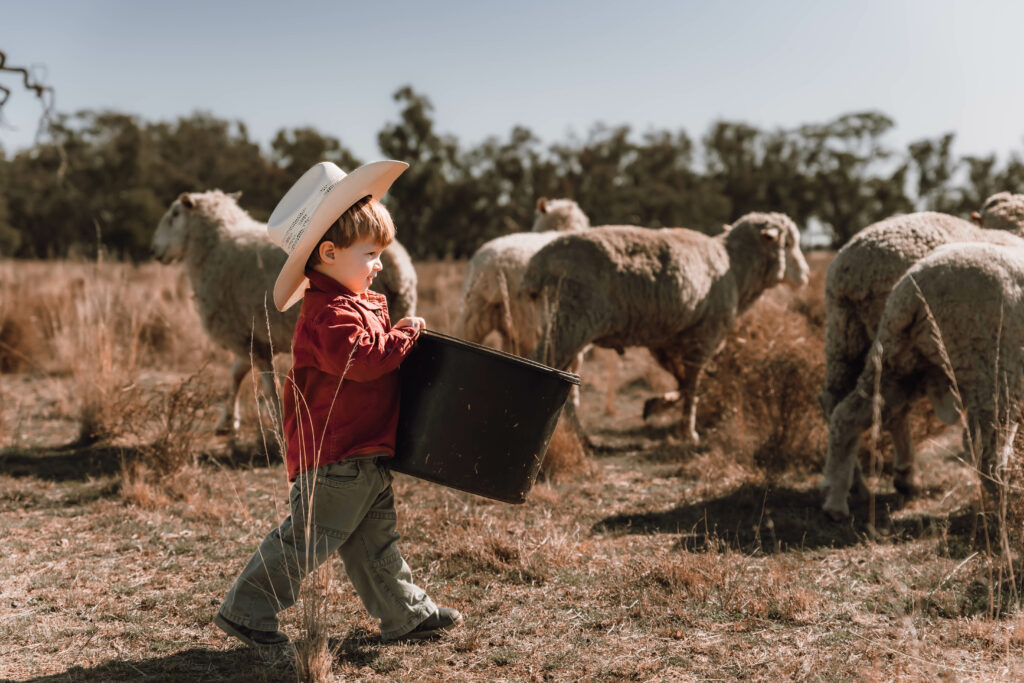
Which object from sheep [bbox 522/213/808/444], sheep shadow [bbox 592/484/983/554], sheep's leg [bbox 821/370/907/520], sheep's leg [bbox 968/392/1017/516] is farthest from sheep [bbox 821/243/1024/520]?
sheep [bbox 522/213/808/444]

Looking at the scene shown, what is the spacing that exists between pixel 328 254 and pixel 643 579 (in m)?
2.38

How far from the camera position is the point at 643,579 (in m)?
4.13

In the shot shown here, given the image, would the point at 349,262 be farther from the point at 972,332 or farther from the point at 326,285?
the point at 972,332

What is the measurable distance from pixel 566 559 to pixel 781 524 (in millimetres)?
1661

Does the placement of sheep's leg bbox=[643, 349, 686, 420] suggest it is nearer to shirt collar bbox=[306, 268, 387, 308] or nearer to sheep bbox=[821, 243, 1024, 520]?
sheep bbox=[821, 243, 1024, 520]

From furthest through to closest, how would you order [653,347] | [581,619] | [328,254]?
[653,347]
[581,619]
[328,254]

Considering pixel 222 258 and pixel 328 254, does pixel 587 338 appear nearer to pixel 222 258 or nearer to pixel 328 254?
pixel 222 258

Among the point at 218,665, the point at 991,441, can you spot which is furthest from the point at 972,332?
the point at 218,665

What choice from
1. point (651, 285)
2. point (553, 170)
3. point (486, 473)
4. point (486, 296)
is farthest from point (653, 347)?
Result: point (553, 170)

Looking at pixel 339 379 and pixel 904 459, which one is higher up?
pixel 339 379

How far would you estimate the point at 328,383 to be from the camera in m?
3.07

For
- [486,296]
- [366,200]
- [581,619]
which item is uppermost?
[366,200]

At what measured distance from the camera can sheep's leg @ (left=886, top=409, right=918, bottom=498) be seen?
19.1ft

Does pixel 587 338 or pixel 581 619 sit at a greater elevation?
pixel 587 338
